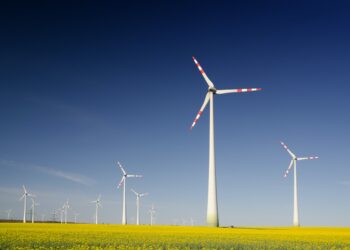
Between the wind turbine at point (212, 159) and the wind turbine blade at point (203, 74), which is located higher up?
the wind turbine blade at point (203, 74)

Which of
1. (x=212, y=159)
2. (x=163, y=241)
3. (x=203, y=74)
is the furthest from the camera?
(x=203, y=74)

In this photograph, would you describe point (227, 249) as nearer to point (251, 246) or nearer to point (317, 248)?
point (251, 246)

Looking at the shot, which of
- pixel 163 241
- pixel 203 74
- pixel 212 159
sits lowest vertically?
pixel 163 241

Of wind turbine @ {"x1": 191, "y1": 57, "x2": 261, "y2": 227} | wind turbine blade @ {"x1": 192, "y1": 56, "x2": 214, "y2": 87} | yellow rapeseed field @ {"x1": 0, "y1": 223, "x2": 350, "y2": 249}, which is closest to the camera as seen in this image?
yellow rapeseed field @ {"x1": 0, "y1": 223, "x2": 350, "y2": 249}

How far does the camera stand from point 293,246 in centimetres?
3594

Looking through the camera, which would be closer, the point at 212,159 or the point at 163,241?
the point at 163,241

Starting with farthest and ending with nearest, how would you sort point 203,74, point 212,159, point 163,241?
point 203,74 → point 212,159 → point 163,241

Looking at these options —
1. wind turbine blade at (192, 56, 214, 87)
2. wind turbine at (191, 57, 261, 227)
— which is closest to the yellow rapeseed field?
wind turbine at (191, 57, 261, 227)

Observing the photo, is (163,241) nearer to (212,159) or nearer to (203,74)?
(212,159)

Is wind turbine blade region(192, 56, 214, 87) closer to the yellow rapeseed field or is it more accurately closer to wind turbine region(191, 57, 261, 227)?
wind turbine region(191, 57, 261, 227)

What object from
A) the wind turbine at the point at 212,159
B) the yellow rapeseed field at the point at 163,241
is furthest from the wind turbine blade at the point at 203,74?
the yellow rapeseed field at the point at 163,241

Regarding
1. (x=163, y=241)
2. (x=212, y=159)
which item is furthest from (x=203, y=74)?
(x=163, y=241)

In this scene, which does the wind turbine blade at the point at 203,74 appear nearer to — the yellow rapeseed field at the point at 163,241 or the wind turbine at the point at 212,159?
the wind turbine at the point at 212,159

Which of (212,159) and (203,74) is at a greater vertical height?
(203,74)
